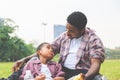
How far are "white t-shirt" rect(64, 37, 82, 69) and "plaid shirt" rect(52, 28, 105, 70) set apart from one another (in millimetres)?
48

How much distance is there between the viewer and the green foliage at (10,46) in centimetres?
6581

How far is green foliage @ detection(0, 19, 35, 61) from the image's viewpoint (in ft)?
216

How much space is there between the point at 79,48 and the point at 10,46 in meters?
60.1

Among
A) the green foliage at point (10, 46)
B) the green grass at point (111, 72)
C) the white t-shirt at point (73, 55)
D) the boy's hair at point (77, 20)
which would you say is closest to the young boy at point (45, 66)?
the white t-shirt at point (73, 55)

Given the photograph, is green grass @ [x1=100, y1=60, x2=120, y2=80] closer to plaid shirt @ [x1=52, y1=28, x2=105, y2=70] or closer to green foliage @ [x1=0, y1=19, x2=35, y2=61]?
plaid shirt @ [x1=52, y1=28, x2=105, y2=70]

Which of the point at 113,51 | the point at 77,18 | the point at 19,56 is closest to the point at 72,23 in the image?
the point at 77,18

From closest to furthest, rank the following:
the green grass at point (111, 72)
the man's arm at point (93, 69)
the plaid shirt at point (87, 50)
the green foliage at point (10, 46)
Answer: the man's arm at point (93, 69) → the plaid shirt at point (87, 50) → the green grass at point (111, 72) → the green foliage at point (10, 46)

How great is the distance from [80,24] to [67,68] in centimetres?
64

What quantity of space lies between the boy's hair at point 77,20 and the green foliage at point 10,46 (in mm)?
59948

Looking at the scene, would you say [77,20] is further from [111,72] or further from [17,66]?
[111,72]

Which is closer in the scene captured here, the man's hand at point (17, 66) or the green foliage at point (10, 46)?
the man's hand at point (17, 66)

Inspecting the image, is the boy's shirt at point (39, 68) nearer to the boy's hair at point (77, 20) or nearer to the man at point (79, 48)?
the man at point (79, 48)

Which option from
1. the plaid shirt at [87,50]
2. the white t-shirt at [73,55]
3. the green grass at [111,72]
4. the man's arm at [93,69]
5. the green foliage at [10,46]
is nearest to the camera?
the man's arm at [93,69]

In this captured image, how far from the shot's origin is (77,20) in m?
5.91
